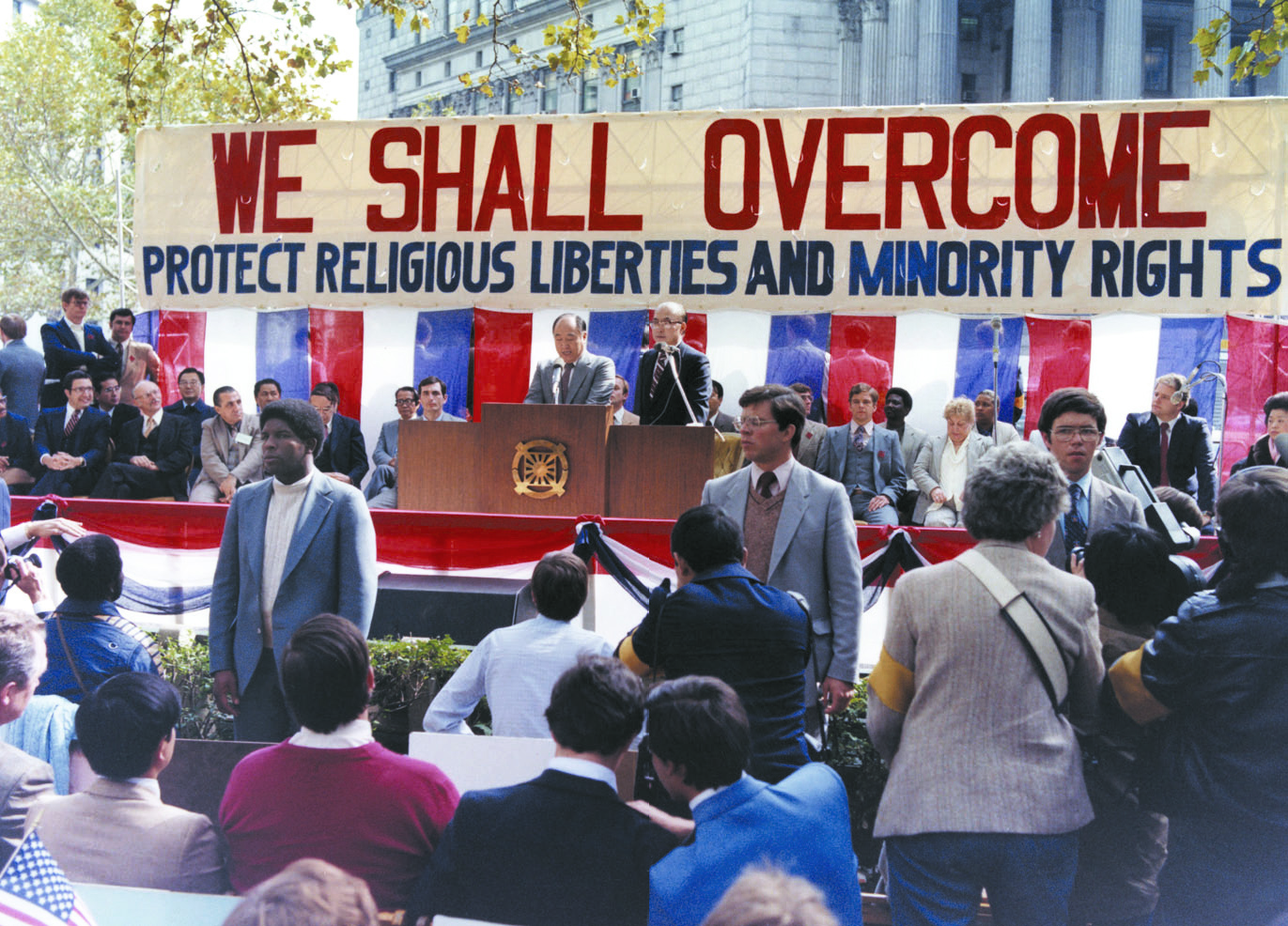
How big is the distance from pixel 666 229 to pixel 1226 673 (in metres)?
7.79

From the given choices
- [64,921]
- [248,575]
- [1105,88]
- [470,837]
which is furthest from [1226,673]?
[1105,88]

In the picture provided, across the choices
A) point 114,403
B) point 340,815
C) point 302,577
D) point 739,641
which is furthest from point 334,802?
point 114,403

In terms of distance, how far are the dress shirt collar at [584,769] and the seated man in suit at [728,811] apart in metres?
0.12

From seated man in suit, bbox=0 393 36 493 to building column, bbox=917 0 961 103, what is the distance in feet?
94.9

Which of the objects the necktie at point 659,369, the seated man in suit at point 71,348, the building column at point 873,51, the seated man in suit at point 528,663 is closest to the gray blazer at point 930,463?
the necktie at point 659,369

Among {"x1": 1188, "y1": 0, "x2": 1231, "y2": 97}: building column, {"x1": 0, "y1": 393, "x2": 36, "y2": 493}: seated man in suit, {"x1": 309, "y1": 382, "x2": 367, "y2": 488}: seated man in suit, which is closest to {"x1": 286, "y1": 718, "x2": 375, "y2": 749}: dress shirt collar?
{"x1": 309, "y1": 382, "x2": 367, "y2": 488}: seated man in suit

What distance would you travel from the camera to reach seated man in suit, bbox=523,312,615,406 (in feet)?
24.2

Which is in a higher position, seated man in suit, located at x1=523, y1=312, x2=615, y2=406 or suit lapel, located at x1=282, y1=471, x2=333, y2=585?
seated man in suit, located at x1=523, y1=312, x2=615, y2=406

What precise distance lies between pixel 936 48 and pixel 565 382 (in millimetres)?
30113

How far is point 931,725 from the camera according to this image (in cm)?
277

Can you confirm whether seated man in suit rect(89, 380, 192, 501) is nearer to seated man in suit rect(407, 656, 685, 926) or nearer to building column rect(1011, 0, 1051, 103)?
seated man in suit rect(407, 656, 685, 926)

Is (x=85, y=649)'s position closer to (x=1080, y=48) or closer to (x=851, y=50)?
(x=851, y=50)

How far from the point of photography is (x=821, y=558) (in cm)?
438

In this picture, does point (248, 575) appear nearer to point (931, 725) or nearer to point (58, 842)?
point (58, 842)
